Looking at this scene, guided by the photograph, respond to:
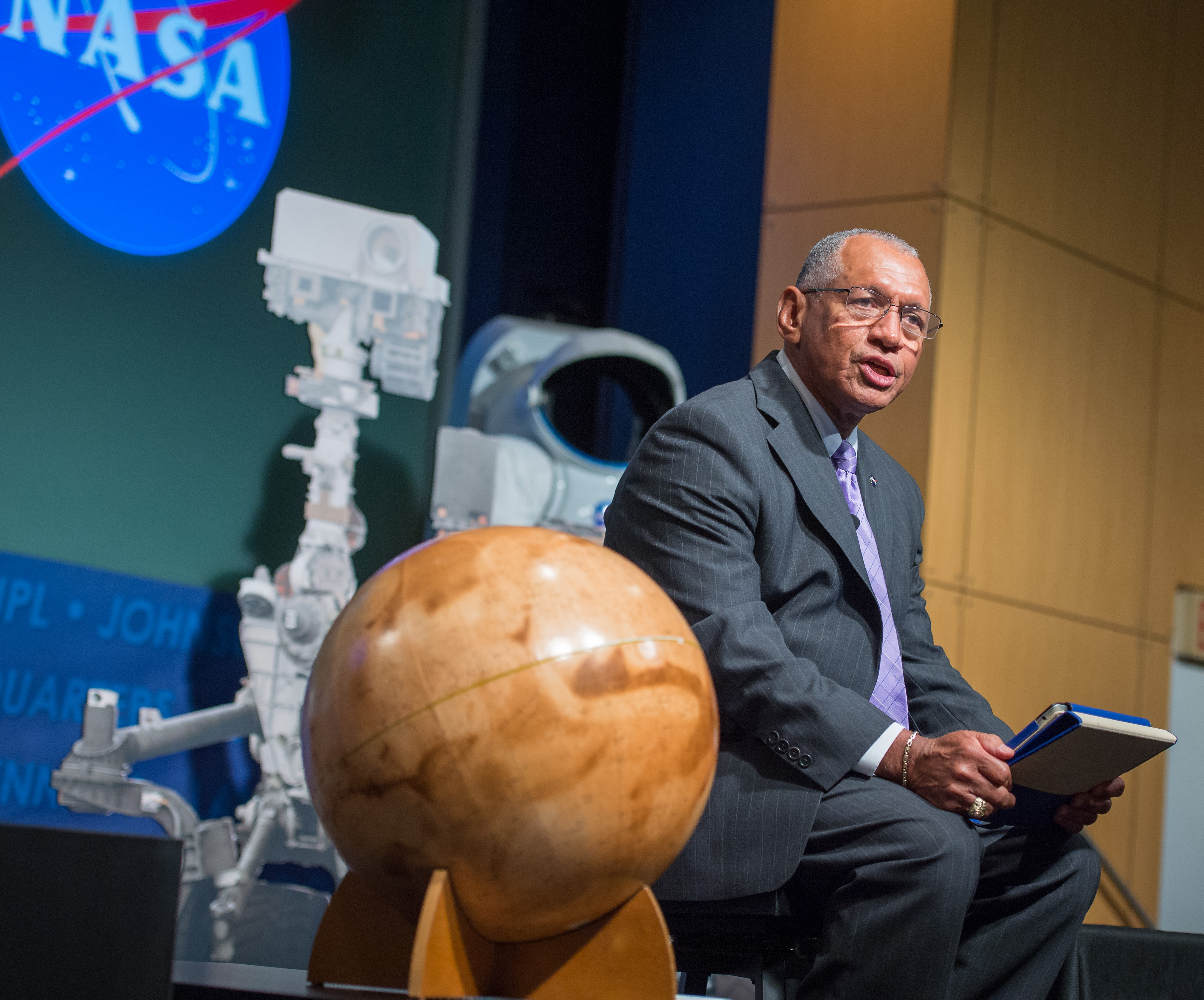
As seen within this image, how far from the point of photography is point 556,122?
196 inches

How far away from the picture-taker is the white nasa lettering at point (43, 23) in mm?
3252

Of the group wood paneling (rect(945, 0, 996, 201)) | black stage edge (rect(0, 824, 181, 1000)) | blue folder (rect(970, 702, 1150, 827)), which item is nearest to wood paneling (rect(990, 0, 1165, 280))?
wood paneling (rect(945, 0, 996, 201))

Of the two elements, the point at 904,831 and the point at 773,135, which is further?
the point at 773,135

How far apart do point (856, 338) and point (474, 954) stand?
1224 mm

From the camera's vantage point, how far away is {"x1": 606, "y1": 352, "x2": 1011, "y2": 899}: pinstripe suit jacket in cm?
170

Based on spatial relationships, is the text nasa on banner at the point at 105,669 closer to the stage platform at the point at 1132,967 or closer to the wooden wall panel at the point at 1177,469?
the stage platform at the point at 1132,967

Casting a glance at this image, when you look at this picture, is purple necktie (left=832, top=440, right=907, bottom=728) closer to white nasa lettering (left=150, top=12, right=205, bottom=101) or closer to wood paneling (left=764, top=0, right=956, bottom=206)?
wood paneling (left=764, top=0, right=956, bottom=206)

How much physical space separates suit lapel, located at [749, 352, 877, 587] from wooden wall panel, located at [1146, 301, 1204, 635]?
2.80 meters

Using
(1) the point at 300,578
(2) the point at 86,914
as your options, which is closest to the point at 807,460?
(2) the point at 86,914

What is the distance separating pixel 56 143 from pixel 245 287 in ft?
2.03

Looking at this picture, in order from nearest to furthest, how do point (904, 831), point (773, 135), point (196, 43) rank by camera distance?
point (904, 831) < point (196, 43) < point (773, 135)

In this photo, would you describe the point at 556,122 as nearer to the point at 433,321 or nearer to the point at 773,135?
the point at 773,135

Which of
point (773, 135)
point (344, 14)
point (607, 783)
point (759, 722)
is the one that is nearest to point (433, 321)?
point (344, 14)

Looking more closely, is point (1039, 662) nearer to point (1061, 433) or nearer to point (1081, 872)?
point (1061, 433)
